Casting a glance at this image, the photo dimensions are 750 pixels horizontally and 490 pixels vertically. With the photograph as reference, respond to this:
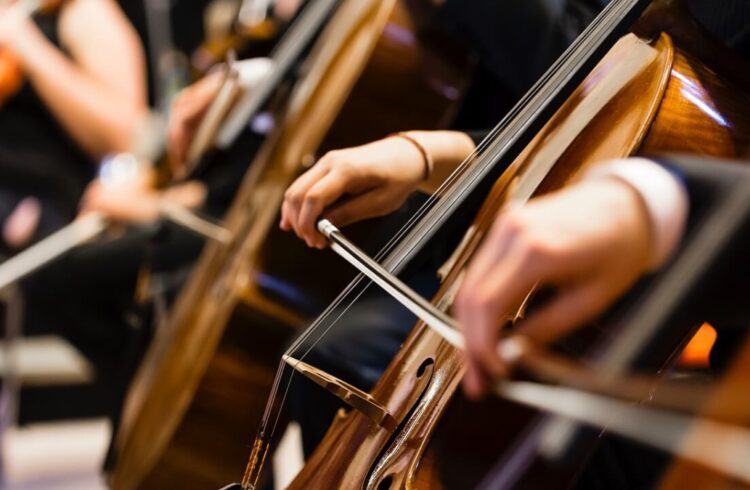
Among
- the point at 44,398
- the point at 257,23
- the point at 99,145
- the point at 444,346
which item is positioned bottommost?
the point at 44,398

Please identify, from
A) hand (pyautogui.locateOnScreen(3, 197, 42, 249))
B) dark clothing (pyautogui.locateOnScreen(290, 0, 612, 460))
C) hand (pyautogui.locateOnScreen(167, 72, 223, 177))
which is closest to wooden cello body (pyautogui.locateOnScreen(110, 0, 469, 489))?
dark clothing (pyautogui.locateOnScreen(290, 0, 612, 460))

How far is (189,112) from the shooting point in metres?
1.15

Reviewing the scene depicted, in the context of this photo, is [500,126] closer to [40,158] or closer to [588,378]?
[588,378]

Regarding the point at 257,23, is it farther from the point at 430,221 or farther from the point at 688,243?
the point at 688,243

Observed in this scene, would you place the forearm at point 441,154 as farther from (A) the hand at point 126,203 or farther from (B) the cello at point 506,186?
(A) the hand at point 126,203

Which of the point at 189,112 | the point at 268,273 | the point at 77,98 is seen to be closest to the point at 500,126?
the point at 268,273

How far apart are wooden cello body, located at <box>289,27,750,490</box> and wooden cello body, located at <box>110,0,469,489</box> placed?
0.18m

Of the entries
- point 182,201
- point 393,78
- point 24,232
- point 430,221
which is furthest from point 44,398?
point 430,221

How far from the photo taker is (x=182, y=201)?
4.14 feet

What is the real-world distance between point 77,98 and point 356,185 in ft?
3.18

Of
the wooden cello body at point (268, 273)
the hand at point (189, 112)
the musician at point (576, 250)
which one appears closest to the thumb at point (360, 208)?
the wooden cello body at point (268, 273)

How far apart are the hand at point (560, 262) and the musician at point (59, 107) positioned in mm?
1199

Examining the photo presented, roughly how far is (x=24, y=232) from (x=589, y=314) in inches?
50.5

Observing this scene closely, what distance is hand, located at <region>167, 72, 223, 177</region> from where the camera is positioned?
112 cm
